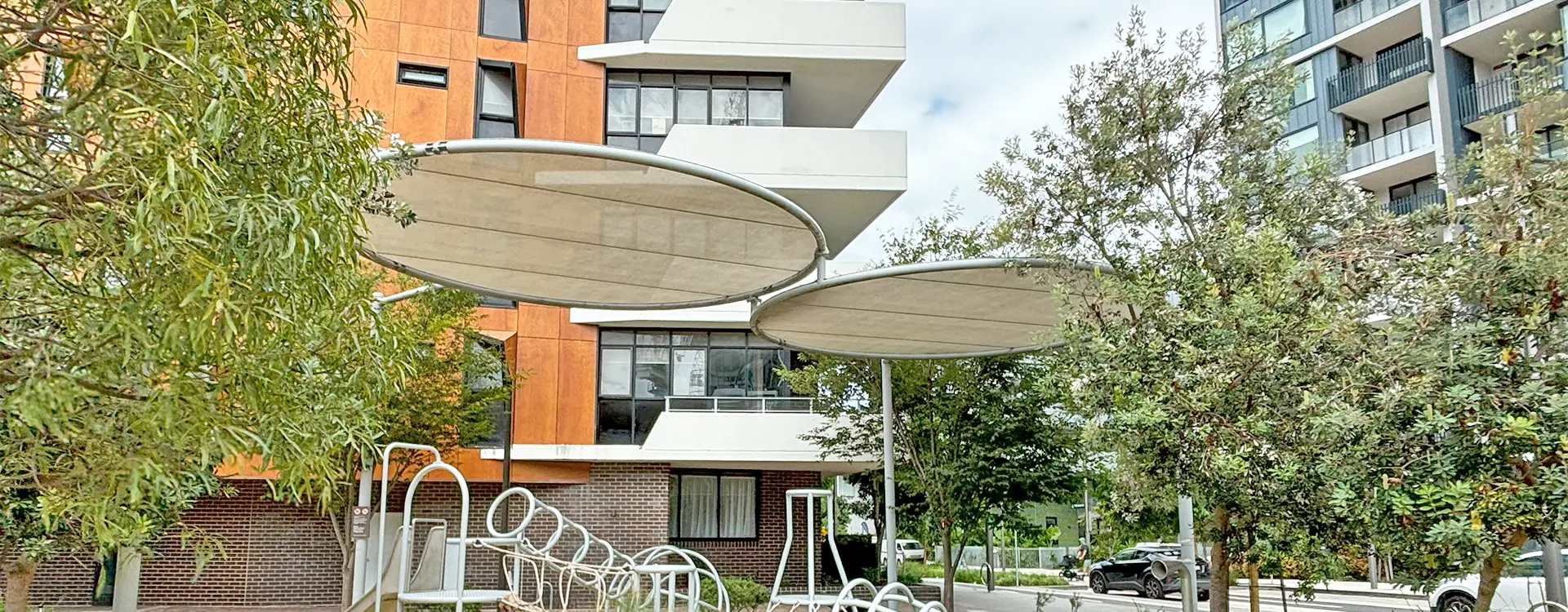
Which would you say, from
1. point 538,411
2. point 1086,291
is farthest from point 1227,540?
point 538,411

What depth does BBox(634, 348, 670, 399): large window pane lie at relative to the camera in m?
21.0

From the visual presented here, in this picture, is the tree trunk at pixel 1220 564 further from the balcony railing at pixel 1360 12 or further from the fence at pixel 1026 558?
the fence at pixel 1026 558

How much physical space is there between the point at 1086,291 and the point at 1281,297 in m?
1.81

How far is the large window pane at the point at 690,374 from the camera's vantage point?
21.2 meters

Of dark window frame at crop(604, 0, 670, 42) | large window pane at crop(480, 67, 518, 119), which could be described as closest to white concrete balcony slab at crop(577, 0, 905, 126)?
dark window frame at crop(604, 0, 670, 42)

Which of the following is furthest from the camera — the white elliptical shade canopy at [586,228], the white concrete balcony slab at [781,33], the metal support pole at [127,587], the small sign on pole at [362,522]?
the white concrete balcony slab at [781,33]

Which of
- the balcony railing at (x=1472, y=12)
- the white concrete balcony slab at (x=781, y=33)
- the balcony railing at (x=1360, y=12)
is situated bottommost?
the white concrete balcony slab at (x=781, y=33)

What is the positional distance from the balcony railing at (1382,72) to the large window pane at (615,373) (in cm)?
1935

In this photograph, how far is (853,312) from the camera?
449 inches

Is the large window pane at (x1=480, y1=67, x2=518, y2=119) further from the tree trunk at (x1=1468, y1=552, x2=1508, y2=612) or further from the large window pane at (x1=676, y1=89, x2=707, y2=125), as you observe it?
the tree trunk at (x1=1468, y1=552, x2=1508, y2=612)

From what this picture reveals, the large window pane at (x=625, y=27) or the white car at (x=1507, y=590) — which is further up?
the large window pane at (x=625, y=27)

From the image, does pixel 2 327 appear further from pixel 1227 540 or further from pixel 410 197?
pixel 1227 540

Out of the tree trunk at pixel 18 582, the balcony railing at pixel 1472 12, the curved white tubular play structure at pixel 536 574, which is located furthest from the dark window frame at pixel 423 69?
the balcony railing at pixel 1472 12

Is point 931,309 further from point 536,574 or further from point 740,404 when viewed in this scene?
point 740,404
